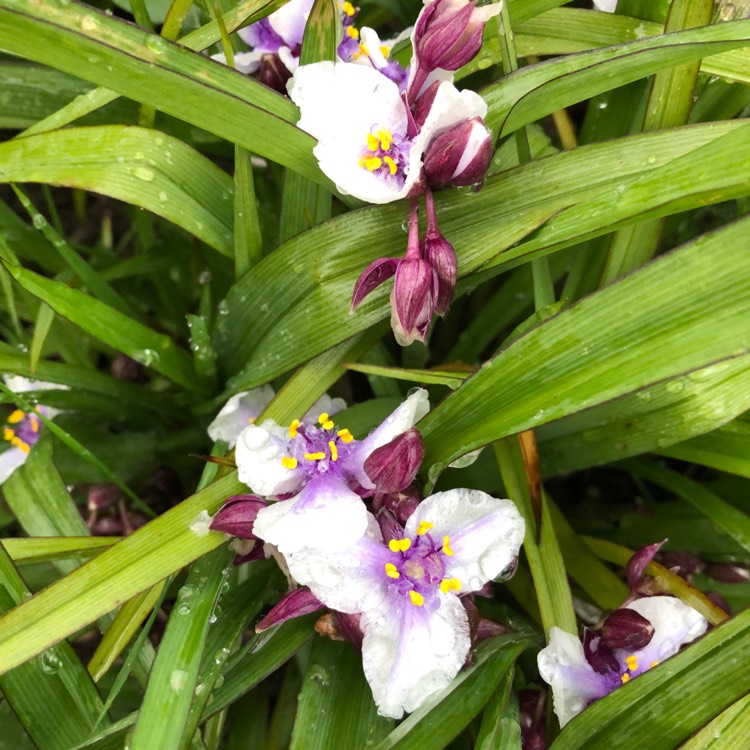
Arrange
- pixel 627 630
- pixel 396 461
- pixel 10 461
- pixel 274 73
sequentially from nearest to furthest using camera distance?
pixel 396 461
pixel 627 630
pixel 274 73
pixel 10 461

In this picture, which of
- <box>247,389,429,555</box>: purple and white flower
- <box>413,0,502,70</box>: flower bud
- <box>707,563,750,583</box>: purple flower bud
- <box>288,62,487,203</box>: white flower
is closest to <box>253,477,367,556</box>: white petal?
<box>247,389,429,555</box>: purple and white flower

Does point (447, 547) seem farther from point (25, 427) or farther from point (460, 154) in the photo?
point (25, 427)

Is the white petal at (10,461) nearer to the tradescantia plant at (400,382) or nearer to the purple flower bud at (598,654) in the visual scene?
the tradescantia plant at (400,382)

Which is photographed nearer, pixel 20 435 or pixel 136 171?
pixel 136 171

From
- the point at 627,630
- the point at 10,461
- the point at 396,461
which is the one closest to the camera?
the point at 396,461

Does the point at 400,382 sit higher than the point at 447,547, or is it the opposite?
the point at 400,382

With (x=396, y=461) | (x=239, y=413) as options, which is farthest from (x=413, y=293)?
(x=239, y=413)

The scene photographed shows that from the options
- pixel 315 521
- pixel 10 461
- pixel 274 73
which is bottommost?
pixel 315 521
